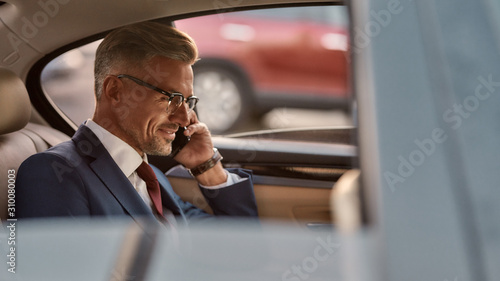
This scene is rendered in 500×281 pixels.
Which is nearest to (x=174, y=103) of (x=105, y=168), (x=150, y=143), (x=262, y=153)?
(x=150, y=143)

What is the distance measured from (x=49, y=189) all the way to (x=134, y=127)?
0.36 metres

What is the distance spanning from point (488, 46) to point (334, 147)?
829 millimetres

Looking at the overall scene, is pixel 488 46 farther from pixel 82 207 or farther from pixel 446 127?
pixel 82 207

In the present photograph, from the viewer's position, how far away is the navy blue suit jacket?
116 cm

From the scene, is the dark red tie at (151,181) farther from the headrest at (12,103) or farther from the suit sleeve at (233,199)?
the headrest at (12,103)

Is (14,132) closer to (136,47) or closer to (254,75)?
(136,47)

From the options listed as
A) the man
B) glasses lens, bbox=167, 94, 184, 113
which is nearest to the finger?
the man

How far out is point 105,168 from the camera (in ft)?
4.90

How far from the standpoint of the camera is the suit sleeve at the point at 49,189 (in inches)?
43.4

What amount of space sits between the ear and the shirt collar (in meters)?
0.08

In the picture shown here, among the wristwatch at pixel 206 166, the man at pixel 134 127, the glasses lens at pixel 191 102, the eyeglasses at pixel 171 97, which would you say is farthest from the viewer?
the wristwatch at pixel 206 166

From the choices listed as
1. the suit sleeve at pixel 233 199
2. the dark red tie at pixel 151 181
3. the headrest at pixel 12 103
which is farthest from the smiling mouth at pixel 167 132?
the headrest at pixel 12 103

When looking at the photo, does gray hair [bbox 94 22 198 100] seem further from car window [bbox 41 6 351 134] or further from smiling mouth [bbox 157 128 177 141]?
smiling mouth [bbox 157 128 177 141]

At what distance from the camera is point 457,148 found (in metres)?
0.88
